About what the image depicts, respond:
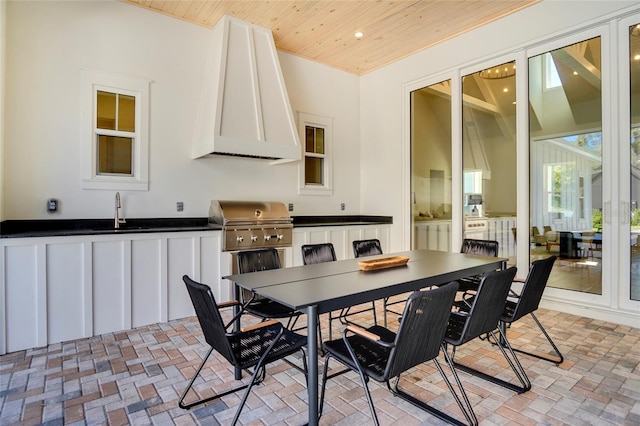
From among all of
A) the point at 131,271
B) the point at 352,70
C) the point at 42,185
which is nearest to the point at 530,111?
the point at 352,70

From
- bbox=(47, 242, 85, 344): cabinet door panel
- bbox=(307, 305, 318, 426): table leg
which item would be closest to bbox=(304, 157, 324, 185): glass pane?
bbox=(47, 242, 85, 344): cabinet door panel

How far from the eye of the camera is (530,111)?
4.26 meters

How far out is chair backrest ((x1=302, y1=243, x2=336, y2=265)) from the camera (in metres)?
3.32

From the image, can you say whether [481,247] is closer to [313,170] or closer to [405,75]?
[313,170]

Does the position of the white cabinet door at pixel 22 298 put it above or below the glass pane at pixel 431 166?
below

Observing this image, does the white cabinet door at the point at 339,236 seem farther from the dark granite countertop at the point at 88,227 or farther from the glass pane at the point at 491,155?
the glass pane at the point at 491,155

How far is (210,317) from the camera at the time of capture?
1.83 m

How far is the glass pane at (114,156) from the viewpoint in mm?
3904

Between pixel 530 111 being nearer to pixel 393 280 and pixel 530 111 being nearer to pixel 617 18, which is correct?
pixel 617 18

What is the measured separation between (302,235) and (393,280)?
250 centimetres

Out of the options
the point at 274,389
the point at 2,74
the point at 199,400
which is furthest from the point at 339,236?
the point at 2,74

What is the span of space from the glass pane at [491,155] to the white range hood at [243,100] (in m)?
2.39

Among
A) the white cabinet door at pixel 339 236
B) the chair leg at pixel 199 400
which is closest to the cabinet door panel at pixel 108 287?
the chair leg at pixel 199 400

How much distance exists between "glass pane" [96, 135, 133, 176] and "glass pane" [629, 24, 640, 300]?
5275 millimetres
